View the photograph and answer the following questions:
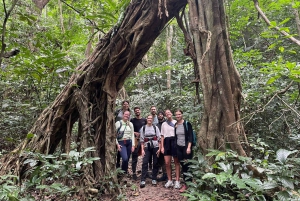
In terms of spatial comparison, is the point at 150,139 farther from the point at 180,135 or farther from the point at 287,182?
the point at 287,182

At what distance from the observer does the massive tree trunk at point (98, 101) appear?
11.6 ft

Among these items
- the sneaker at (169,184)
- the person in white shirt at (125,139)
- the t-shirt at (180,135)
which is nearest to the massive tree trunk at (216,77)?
the t-shirt at (180,135)

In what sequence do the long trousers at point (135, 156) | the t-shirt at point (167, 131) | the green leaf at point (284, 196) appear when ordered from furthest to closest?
the long trousers at point (135, 156) → the t-shirt at point (167, 131) → the green leaf at point (284, 196)

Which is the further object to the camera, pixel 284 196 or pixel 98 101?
pixel 98 101

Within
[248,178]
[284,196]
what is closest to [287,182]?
[284,196]

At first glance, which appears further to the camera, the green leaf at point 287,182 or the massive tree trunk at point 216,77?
the massive tree trunk at point 216,77

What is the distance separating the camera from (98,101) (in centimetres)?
414

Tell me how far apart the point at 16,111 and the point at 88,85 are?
2.22 metres

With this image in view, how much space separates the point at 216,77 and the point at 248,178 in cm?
124

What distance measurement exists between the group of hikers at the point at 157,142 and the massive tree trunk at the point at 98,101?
38 centimetres

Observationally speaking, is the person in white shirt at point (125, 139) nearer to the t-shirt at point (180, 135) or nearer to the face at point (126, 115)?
the face at point (126, 115)

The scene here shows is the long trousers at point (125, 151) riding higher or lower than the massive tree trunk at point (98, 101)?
lower

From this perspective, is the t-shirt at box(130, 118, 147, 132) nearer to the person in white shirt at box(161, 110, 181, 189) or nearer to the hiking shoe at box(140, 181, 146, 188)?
the person in white shirt at box(161, 110, 181, 189)

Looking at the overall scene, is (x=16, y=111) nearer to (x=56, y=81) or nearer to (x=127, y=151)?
(x=56, y=81)
